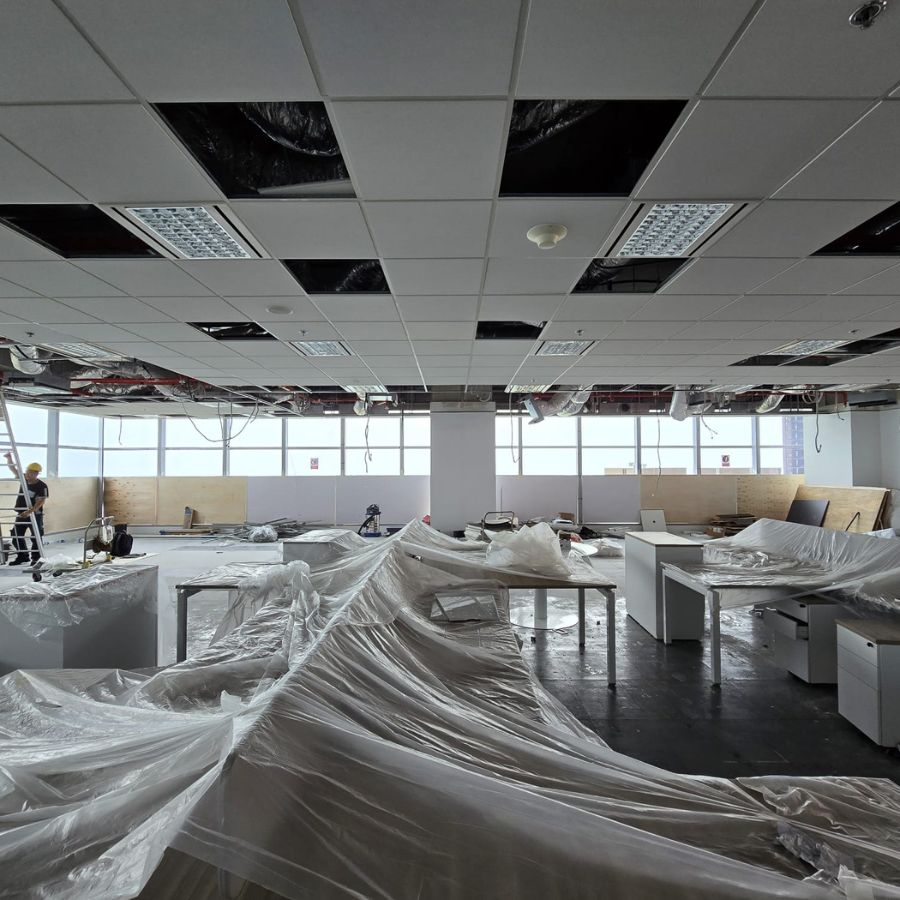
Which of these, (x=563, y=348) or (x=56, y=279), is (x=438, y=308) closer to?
(x=563, y=348)

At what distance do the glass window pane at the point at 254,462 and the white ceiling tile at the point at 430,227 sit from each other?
9107 millimetres

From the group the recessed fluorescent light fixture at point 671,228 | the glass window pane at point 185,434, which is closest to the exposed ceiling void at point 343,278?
the recessed fluorescent light fixture at point 671,228

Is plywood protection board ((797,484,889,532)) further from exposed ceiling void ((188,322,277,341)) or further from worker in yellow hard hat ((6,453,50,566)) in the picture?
worker in yellow hard hat ((6,453,50,566))

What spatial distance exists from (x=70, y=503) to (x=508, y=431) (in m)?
8.90

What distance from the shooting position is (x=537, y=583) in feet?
10.2

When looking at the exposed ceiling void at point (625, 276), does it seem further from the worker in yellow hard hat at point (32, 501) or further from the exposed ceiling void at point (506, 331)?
the worker in yellow hard hat at point (32, 501)

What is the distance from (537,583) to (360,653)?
1.86m

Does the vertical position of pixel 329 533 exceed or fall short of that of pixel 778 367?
it falls short

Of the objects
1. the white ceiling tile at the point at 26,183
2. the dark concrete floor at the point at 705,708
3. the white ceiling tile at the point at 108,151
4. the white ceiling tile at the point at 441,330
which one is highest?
the white ceiling tile at the point at 108,151

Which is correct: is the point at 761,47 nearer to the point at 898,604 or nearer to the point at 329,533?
the point at 898,604

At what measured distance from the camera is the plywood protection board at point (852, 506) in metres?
7.91

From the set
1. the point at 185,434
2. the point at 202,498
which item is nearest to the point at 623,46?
the point at 202,498

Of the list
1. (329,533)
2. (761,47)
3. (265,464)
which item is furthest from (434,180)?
(265,464)

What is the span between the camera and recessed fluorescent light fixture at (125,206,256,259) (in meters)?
2.22
